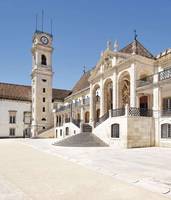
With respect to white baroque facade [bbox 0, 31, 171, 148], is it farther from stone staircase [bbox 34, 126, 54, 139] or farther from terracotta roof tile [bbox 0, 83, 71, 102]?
terracotta roof tile [bbox 0, 83, 71, 102]

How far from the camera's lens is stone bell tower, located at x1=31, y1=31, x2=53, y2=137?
1832 inches

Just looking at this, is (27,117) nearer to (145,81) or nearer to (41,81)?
(41,81)

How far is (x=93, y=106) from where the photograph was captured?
31.0 m

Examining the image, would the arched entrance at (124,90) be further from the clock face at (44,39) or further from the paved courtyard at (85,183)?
the clock face at (44,39)

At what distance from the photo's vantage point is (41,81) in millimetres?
47438

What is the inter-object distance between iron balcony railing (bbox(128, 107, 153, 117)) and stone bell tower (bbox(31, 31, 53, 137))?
28505 mm

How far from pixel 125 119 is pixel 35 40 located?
34.7 metres

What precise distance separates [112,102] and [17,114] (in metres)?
28.2

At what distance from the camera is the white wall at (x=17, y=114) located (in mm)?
48625

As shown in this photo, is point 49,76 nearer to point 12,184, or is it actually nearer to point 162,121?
point 162,121

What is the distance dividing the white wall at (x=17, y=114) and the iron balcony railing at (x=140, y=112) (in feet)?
113

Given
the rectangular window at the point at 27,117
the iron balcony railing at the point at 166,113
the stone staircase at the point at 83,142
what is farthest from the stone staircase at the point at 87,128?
the rectangular window at the point at 27,117

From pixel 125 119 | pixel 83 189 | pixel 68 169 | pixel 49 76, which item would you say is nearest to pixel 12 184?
pixel 83 189

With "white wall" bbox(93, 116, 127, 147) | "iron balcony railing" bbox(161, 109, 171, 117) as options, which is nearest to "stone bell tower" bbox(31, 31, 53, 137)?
"white wall" bbox(93, 116, 127, 147)
